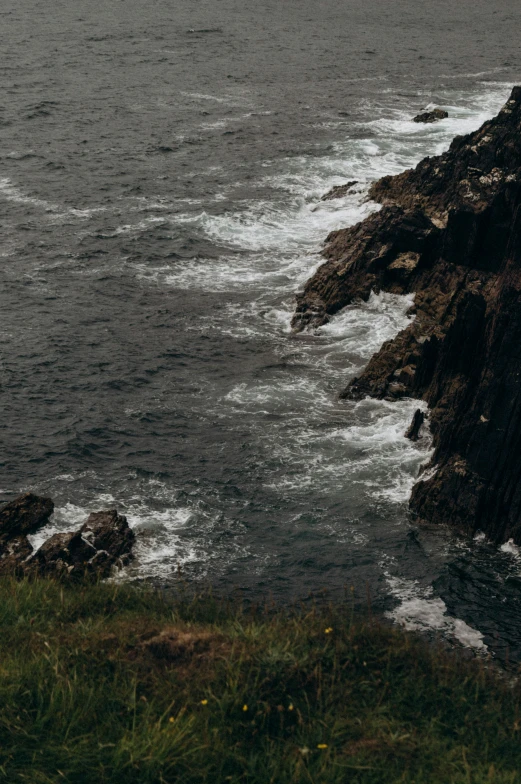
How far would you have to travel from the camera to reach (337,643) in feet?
59.2

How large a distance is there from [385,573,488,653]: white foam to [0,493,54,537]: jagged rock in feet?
36.2

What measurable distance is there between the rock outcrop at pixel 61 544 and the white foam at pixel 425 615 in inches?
320

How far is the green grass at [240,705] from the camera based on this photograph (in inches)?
581

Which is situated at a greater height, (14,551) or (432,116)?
(432,116)

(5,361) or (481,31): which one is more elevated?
(481,31)

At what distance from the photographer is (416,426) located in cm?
3522

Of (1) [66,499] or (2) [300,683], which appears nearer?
(2) [300,683]

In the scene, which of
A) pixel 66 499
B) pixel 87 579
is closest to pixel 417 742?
pixel 87 579

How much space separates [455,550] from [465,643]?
15.9 ft

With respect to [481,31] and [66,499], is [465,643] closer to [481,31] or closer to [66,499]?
[66,499]

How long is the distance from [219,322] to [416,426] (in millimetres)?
13901

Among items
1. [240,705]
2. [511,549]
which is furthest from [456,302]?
[240,705]

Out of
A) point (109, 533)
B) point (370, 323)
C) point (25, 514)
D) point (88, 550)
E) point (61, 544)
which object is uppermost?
point (370, 323)

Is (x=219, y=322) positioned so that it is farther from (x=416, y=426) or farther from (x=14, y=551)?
(x=14, y=551)
